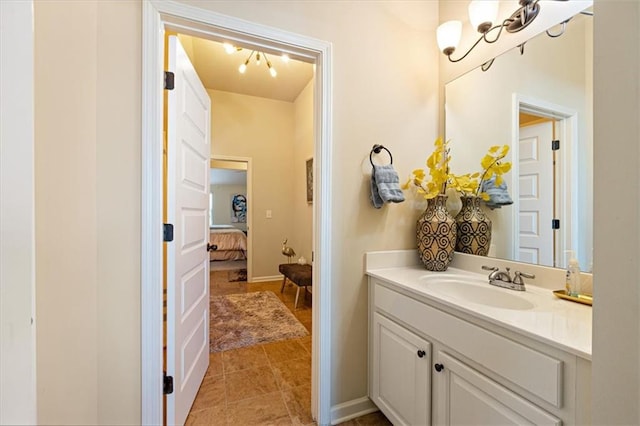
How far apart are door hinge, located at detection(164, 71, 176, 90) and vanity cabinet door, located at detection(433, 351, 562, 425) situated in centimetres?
177

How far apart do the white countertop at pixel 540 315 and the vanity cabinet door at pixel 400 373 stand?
25cm

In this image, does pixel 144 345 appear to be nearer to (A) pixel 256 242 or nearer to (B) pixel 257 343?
(B) pixel 257 343

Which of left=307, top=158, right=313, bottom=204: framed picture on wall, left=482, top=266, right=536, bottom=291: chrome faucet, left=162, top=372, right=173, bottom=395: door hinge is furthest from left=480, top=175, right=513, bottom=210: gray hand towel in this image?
left=307, top=158, right=313, bottom=204: framed picture on wall

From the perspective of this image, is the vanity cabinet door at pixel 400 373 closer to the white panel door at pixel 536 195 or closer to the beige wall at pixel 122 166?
the beige wall at pixel 122 166

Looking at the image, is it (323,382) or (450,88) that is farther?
(450,88)

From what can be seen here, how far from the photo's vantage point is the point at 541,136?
1286 millimetres

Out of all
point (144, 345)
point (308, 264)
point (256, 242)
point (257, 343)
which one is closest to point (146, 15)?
point (144, 345)

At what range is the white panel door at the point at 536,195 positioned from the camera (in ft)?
4.14

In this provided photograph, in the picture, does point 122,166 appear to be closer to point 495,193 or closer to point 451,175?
point 451,175

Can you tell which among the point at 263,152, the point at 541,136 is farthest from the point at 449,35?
the point at 263,152

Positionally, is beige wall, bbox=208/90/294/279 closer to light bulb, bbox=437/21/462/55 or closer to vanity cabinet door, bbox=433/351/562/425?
light bulb, bbox=437/21/462/55

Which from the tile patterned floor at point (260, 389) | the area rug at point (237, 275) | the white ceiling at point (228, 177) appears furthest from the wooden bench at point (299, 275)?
the white ceiling at point (228, 177)

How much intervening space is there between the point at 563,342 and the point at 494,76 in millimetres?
1443

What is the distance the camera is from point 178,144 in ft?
4.48
